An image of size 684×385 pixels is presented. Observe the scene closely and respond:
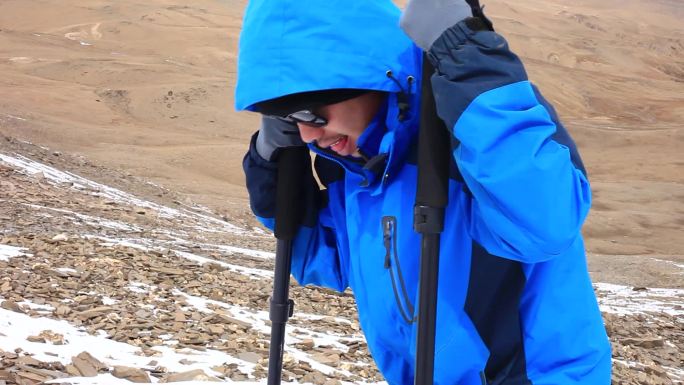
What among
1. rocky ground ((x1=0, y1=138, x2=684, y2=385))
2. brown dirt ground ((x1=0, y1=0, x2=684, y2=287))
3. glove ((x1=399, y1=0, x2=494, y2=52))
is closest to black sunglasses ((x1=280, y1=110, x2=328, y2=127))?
glove ((x1=399, y1=0, x2=494, y2=52))

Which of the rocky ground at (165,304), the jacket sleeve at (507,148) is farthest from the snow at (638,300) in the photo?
the jacket sleeve at (507,148)

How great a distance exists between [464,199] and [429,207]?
0.33ft

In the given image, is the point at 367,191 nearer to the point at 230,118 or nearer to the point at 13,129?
the point at 13,129

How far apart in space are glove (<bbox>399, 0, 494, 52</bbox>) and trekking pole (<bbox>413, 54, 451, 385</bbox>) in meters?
0.06

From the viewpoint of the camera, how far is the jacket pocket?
59.5 inches

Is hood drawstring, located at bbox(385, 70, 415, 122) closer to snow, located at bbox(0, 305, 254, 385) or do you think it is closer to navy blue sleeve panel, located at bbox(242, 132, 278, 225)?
navy blue sleeve panel, located at bbox(242, 132, 278, 225)

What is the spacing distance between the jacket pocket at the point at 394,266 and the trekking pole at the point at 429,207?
0.29ft

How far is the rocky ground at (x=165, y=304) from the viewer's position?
3527 millimetres

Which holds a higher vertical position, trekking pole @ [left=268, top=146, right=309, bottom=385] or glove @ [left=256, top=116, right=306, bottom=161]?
glove @ [left=256, top=116, right=306, bottom=161]

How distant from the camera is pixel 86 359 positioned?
3316 mm

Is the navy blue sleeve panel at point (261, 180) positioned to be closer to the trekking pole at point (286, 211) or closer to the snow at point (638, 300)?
the trekking pole at point (286, 211)

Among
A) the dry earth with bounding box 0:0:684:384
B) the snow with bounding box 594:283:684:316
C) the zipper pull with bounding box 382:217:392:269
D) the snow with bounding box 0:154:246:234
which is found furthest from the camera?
the dry earth with bounding box 0:0:684:384

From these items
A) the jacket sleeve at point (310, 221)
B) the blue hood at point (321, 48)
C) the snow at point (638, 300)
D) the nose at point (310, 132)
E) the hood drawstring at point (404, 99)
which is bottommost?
Answer: the snow at point (638, 300)

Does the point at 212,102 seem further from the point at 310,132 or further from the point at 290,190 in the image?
the point at 310,132
